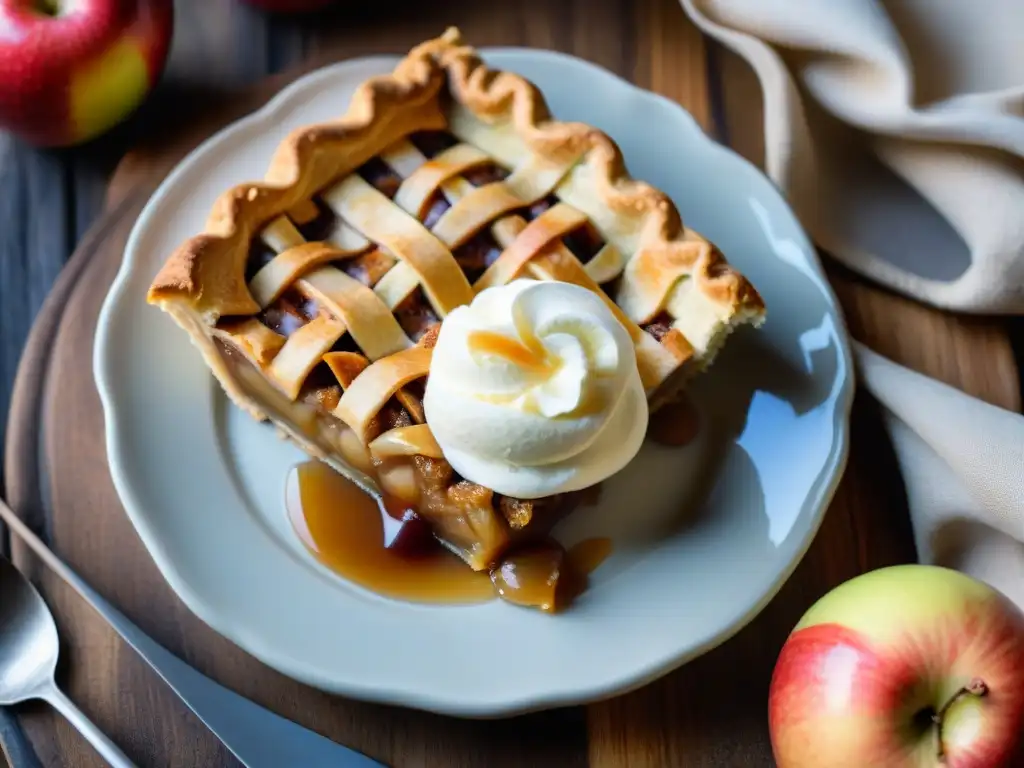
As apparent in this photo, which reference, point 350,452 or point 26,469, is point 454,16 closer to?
point 350,452

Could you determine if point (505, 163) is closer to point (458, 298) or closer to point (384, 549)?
point (458, 298)

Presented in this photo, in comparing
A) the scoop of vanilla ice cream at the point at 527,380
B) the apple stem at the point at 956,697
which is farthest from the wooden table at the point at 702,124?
the scoop of vanilla ice cream at the point at 527,380

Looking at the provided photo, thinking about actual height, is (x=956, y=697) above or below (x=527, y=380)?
below

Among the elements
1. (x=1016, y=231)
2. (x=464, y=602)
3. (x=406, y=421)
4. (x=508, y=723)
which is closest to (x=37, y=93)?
(x=406, y=421)

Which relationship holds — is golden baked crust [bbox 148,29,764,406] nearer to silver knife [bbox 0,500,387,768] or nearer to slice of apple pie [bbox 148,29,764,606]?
slice of apple pie [bbox 148,29,764,606]

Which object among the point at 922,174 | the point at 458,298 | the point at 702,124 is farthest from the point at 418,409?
the point at 922,174

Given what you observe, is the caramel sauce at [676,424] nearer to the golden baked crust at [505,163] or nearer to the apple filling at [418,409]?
the golden baked crust at [505,163]
